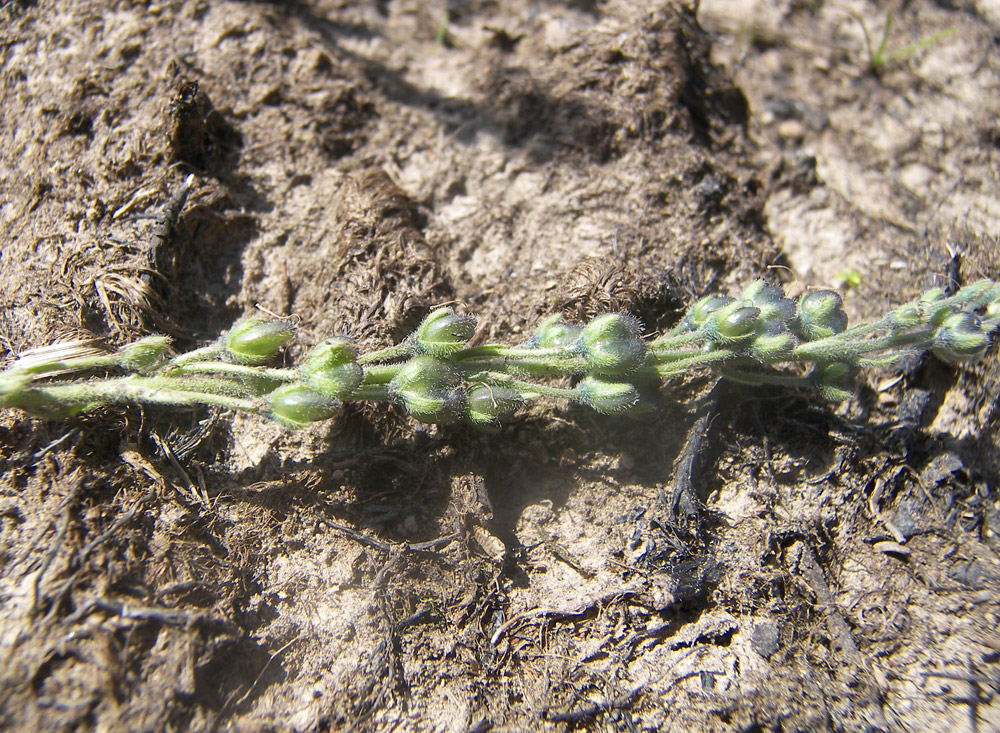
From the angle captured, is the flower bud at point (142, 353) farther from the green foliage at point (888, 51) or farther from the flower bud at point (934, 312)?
the green foliage at point (888, 51)

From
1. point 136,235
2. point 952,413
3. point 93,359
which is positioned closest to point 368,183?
point 136,235

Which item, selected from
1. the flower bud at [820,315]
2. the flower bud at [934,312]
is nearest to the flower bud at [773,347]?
the flower bud at [820,315]

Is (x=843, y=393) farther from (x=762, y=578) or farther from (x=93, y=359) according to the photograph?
(x=93, y=359)

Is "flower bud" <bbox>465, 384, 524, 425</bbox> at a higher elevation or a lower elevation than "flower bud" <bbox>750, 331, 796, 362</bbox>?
lower

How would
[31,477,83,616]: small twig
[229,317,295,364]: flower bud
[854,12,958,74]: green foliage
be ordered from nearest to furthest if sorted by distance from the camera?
[31,477,83,616]: small twig
[229,317,295,364]: flower bud
[854,12,958,74]: green foliage

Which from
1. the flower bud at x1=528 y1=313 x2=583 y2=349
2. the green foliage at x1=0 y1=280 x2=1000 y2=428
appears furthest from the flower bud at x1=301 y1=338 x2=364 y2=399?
the flower bud at x1=528 y1=313 x2=583 y2=349

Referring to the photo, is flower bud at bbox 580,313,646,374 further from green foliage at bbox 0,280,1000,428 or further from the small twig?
the small twig

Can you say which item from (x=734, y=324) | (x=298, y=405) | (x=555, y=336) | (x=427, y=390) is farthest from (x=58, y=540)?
(x=734, y=324)
